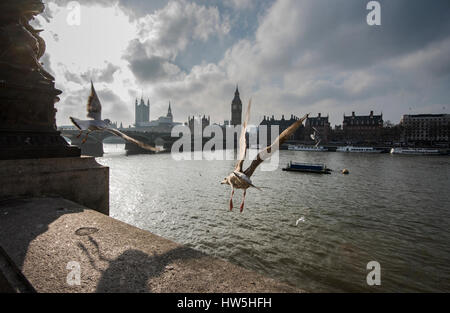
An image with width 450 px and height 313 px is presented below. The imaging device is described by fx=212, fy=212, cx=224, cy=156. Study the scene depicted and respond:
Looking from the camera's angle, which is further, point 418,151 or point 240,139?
point 418,151

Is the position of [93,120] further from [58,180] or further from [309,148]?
[309,148]

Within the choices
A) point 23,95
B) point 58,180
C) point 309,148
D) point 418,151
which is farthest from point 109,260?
point 418,151

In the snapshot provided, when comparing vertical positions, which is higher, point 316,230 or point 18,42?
point 18,42

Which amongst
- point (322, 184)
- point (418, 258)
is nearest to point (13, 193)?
point (418, 258)

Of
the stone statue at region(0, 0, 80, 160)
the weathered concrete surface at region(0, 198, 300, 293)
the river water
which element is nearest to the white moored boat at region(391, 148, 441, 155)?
the river water

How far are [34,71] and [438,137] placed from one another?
168 meters

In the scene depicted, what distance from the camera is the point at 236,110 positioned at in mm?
176625

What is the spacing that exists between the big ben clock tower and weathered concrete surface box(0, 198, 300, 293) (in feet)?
558

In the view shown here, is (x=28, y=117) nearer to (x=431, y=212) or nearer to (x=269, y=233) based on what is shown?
(x=269, y=233)

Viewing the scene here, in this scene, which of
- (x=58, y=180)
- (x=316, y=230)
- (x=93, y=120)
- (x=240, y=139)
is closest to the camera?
(x=240, y=139)

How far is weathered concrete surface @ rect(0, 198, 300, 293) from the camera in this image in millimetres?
3285

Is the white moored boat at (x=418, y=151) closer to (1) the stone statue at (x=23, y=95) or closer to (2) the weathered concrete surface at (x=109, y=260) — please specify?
(2) the weathered concrete surface at (x=109, y=260)

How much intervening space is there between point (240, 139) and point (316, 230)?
1116cm

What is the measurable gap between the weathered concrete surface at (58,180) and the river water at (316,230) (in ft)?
16.4
